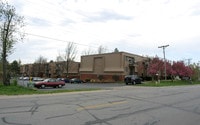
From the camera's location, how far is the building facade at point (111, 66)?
212 feet

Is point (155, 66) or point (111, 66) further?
point (111, 66)

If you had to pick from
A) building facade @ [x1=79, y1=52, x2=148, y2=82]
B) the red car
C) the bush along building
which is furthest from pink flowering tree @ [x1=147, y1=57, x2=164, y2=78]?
the red car

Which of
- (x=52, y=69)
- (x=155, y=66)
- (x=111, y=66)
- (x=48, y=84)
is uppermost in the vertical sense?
(x=52, y=69)

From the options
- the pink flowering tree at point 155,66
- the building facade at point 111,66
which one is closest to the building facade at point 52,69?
the building facade at point 111,66

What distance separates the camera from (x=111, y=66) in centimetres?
6706

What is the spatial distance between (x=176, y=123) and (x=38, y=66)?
113 meters

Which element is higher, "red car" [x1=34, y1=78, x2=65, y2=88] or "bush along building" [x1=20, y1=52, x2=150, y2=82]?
"bush along building" [x1=20, y1=52, x2=150, y2=82]

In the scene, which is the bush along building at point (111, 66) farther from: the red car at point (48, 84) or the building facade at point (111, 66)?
the red car at point (48, 84)

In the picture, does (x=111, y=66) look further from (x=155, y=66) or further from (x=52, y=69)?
(x=52, y=69)

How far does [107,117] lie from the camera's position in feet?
32.3

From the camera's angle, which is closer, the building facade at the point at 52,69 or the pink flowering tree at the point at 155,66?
the pink flowering tree at the point at 155,66

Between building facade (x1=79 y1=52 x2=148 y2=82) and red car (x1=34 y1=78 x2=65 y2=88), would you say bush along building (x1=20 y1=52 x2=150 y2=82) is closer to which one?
building facade (x1=79 y1=52 x2=148 y2=82)

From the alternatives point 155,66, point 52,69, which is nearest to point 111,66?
point 155,66

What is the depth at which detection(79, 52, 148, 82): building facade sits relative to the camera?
64688mm
